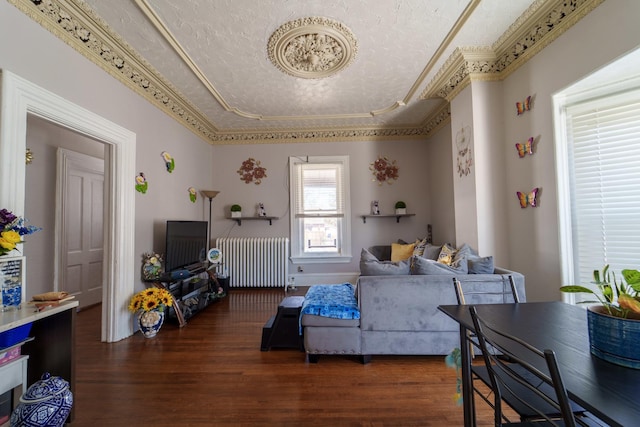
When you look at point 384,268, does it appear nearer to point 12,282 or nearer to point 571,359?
point 571,359

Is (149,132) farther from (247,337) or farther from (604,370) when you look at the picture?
(604,370)

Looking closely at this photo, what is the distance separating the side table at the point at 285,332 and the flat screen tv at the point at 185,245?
168 cm

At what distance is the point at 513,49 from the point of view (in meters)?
2.79

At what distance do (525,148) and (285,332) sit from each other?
307cm

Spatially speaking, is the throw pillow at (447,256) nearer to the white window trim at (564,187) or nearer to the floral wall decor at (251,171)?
the white window trim at (564,187)

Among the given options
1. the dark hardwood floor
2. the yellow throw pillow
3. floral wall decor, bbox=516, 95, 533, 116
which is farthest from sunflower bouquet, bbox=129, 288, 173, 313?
floral wall decor, bbox=516, 95, 533, 116

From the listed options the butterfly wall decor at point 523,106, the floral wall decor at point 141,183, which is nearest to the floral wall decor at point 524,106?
the butterfly wall decor at point 523,106

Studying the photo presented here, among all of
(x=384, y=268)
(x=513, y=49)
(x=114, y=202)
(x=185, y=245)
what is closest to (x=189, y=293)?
(x=185, y=245)

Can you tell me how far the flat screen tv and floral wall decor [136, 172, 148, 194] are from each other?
0.48m

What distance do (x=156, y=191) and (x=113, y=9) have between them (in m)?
1.96

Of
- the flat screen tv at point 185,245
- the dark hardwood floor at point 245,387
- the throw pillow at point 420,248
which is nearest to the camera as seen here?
the dark hardwood floor at point 245,387

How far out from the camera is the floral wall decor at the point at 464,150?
3.23 meters

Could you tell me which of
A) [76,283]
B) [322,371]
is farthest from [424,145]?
[76,283]

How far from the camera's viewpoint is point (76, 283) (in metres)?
3.99
